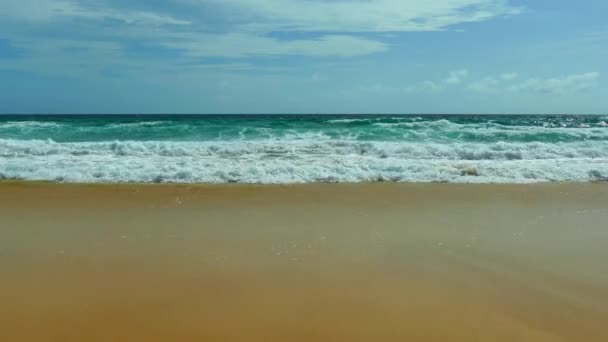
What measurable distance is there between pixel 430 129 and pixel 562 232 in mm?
15414

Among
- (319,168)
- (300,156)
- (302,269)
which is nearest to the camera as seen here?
(302,269)

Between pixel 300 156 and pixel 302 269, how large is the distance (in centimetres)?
778

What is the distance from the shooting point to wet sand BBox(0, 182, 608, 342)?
9.25 ft

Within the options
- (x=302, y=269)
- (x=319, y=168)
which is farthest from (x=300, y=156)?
(x=302, y=269)

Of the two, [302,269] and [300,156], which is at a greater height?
[300,156]

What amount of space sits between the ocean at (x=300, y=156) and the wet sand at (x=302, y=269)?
2.09m

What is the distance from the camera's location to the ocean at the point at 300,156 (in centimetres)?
854

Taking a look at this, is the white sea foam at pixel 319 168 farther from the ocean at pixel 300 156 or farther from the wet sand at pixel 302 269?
the wet sand at pixel 302 269

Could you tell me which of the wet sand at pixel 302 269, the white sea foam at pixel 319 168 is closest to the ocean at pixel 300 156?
the white sea foam at pixel 319 168

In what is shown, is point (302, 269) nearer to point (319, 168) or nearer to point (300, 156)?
point (319, 168)

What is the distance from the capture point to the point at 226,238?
15.1 ft

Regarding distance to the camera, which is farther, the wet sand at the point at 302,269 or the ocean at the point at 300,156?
the ocean at the point at 300,156

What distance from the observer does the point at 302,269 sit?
377 centimetres

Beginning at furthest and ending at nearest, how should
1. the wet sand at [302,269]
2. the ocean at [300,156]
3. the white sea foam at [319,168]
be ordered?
the ocean at [300,156] → the white sea foam at [319,168] → the wet sand at [302,269]
